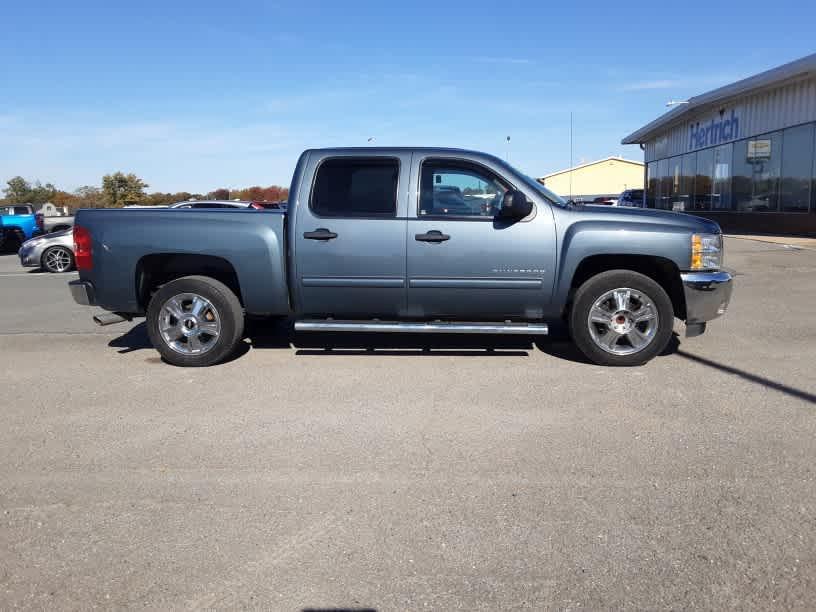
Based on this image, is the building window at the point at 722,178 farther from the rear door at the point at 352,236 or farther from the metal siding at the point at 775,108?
the rear door at the point at 352,236

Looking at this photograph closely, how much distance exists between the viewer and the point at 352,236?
628 cm

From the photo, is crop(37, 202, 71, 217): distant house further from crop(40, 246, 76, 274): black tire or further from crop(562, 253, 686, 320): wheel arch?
crop(562, 253, 686, 320): wheel arch

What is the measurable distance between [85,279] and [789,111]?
21486 millimetres

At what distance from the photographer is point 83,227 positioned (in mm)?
6434

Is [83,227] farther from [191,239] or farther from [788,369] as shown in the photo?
[788,369]

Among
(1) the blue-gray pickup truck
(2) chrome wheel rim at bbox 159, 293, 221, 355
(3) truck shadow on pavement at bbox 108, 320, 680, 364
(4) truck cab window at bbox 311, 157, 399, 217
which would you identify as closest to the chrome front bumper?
(1) the blue-gray pickup truck

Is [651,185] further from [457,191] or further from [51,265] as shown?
[457,191]

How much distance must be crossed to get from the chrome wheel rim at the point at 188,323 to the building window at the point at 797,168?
Answer: 19335mm

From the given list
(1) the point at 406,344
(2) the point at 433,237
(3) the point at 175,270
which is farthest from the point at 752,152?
(3) the point at 175,270

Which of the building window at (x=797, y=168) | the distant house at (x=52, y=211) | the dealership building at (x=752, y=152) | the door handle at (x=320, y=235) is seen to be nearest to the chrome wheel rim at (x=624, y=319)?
the door handle at (x=320, y=235)

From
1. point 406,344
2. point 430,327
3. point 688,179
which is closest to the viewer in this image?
point 430,327

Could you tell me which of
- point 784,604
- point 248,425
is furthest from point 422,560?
point 248,425

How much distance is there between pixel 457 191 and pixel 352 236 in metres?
1.04

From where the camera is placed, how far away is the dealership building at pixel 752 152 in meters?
20.4
